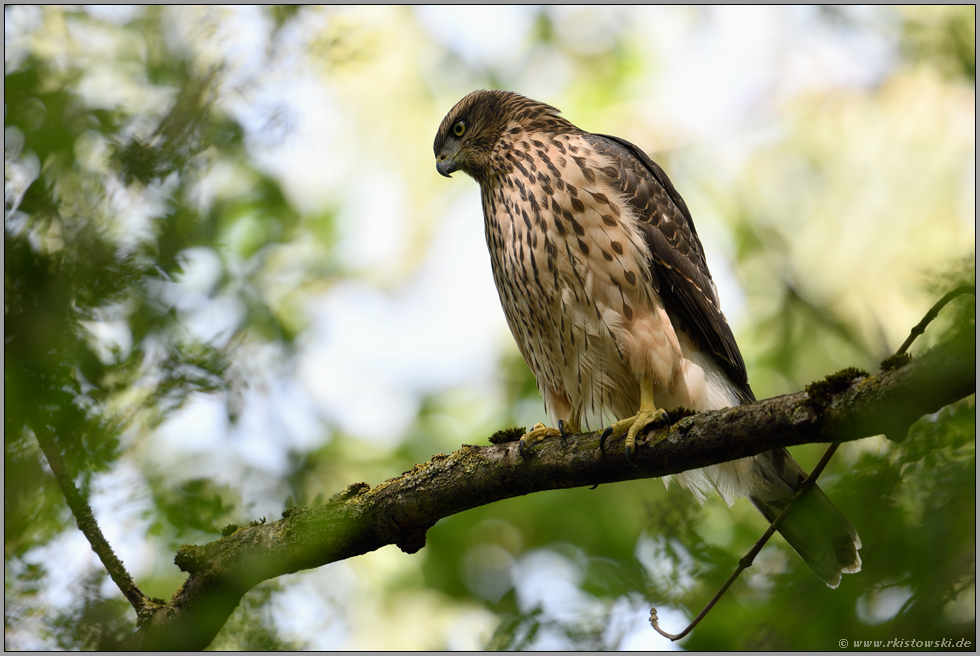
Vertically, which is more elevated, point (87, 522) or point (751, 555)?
point (751, 555)

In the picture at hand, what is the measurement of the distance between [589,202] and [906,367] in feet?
6.32

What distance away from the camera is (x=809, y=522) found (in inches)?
143

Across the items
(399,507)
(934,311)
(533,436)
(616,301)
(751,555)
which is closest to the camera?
(934,311)

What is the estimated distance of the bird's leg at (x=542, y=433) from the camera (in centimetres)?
315

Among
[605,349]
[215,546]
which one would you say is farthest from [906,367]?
[215,546]

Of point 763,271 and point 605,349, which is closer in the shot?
point 605,349

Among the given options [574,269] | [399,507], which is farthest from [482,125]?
[399,507]

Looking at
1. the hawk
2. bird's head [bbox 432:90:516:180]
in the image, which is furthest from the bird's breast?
bird's head [bbox 432:90:516:180]

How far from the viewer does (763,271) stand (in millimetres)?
6953

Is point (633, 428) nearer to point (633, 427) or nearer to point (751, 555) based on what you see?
point (633, 427)

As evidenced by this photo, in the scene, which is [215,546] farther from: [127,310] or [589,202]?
[589,202]

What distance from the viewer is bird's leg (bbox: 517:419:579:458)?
3.15 meters

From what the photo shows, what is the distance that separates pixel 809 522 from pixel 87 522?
335 cm

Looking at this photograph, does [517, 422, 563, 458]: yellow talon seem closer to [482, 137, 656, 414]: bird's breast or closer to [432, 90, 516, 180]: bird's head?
[482, 137, 656, 414]: bird's breast
